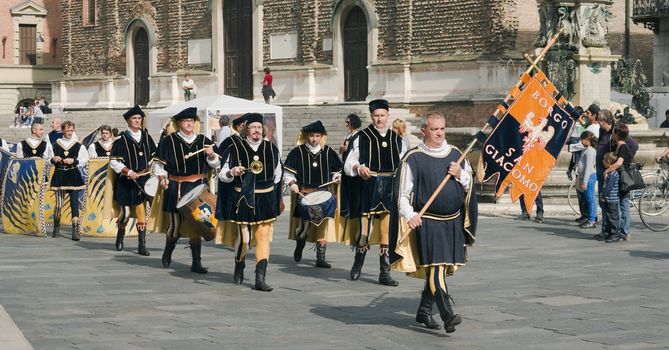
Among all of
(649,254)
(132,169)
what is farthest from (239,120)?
(649,254)

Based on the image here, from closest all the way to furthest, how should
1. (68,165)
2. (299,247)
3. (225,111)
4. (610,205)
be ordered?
(299,247) → (610,205) → (68,165) → (225,111)

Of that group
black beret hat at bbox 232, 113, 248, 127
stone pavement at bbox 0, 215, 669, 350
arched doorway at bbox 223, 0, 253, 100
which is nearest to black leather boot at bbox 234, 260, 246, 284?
stone pavement at bbox 0, 215, 669, 350

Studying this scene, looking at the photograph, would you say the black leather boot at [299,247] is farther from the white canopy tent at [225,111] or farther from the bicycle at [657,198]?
the white canopy tent at [225,111]

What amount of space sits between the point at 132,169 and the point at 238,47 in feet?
83.6

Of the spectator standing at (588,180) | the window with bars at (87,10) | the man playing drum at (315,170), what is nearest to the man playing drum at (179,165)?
the man playing drum at (315,170)

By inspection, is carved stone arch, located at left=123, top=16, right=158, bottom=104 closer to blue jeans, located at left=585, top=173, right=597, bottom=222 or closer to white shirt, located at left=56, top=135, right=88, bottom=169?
white shirt, located at left=56, top=135, right=88, bottom=169

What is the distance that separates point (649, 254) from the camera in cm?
1612

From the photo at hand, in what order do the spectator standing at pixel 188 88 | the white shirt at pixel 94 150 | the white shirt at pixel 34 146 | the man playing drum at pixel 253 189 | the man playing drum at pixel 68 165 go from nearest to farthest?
the man playing drum at pixel 253 189
the white shirt at pixel 94 150
the man playing drum at pixel 68 165
the white shirt at pixel 34 146
the spectator standing at pixel 188 88

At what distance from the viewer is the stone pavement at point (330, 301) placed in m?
10.1

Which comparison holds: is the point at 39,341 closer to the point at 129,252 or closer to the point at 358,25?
the point at 129,252

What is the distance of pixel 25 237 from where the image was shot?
65.2ft

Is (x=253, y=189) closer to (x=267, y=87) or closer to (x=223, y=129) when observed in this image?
(x=223, y=129)

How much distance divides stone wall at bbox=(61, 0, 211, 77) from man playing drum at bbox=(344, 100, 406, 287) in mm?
30274

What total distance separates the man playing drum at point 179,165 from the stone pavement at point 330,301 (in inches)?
26.3
